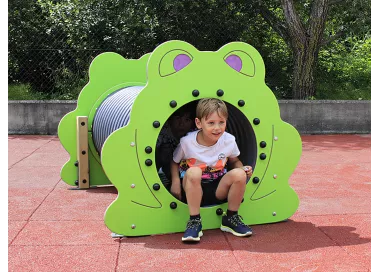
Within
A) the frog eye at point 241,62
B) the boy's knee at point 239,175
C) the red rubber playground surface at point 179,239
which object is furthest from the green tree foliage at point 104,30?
the boy's knee at point 239,175

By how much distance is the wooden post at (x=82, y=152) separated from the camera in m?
5.20

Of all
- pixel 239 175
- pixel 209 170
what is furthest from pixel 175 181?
pixel 239 175

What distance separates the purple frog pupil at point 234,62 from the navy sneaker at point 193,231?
114 cm

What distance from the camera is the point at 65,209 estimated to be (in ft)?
14.8

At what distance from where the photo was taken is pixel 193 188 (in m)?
3.62

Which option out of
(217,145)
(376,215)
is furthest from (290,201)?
(376,215)

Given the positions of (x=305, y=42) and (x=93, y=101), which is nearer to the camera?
(x=93, y=101)

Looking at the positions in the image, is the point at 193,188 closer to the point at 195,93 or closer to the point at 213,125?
the point at 213,125

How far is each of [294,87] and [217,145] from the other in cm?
718

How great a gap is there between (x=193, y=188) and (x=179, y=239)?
1.21 ft

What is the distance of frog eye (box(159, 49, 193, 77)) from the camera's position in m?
3.73

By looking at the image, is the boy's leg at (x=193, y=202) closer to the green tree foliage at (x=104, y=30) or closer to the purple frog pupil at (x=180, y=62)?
the purple frog pupil at (x=180, y=62)

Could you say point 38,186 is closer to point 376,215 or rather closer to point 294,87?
point 376,215

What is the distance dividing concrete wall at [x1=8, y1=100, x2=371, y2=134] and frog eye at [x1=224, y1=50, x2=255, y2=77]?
6.30 m
